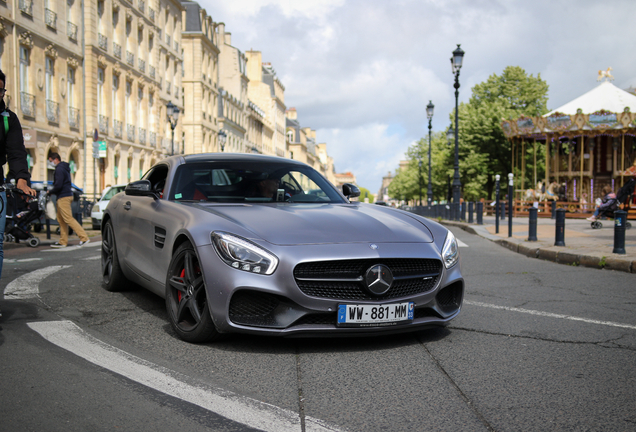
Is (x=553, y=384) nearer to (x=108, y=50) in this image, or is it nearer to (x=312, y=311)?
(x=312, y=311)

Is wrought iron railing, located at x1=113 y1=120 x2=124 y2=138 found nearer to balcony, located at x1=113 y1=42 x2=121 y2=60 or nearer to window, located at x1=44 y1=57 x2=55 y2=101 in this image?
balcony, located at x1=113 y1=42 x2=121 y2=60

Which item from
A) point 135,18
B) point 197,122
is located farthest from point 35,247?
point 197,122

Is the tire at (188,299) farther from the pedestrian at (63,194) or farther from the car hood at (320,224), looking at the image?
the pedestrian at (63,194)

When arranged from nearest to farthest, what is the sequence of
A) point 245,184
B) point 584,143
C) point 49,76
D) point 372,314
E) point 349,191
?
point 372,314 < point 245,184 < point 349,191 < point 49,76 < point 584,143

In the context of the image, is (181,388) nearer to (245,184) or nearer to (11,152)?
(245,184)

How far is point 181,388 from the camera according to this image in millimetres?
3234

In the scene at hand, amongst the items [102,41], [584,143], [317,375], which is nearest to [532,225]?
[317,375]

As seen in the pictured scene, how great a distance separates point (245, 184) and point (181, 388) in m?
2.36

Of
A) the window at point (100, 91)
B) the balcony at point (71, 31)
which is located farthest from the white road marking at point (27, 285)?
the window at point (100, 91)

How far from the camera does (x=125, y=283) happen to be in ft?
20.6

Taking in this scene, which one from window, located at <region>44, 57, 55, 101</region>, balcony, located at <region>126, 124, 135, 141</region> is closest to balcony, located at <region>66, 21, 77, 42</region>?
window, located at <region>44, 57, 55, 101</region>

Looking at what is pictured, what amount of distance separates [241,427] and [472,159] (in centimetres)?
4978

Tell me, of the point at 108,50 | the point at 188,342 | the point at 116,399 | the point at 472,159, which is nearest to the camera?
the point at 116,399

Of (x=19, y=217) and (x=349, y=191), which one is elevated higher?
(x=349, y=191)
